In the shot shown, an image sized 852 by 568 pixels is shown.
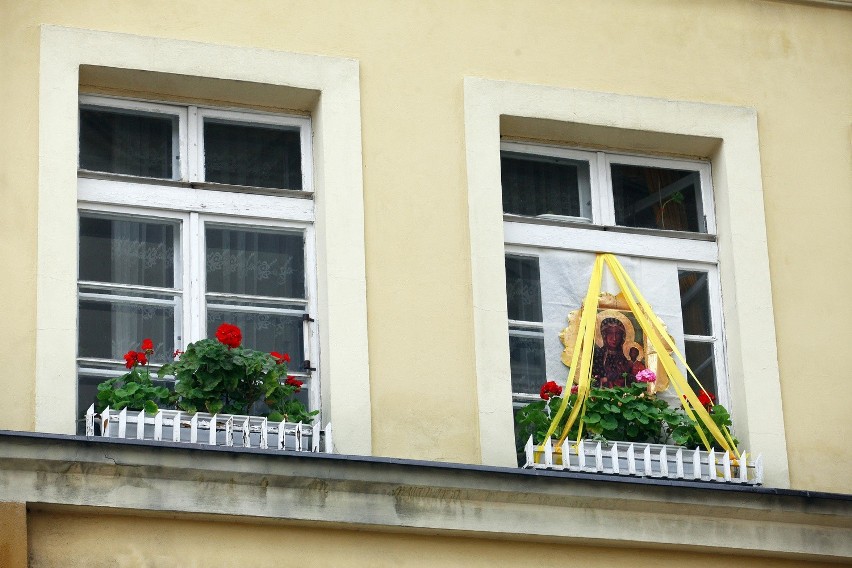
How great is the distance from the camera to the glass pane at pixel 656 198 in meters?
12.6

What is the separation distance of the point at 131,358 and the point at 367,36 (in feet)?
7.78

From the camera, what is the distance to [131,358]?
11.0 meters

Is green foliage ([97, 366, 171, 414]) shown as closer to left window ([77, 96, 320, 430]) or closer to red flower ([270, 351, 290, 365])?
left window ([77, 96, 320, 430])

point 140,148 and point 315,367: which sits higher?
point 140,148

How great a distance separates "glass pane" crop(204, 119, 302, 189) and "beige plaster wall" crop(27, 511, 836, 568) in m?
2.16

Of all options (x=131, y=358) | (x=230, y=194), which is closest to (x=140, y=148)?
(x=230, y=194)

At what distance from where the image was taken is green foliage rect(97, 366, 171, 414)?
35.6 ft

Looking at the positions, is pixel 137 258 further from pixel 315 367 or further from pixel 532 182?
pixel 532 182

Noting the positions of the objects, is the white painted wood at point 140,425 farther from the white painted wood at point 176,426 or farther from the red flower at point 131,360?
the red flower at point 131,360

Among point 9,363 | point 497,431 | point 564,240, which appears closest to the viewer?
point 9,363

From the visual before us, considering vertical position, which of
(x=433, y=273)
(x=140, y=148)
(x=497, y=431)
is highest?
(x=140, y=148)

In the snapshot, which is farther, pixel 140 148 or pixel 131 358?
pixel 140 148

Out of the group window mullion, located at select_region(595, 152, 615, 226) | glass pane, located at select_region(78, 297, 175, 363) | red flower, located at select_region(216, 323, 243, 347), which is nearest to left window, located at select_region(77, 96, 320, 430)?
glass pane, located at select_region(78, 297, 175, 363)

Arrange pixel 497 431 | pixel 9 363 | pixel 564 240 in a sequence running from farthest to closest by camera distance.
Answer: pixel 564 240 < pixel 497 431 < pixel 9 363
